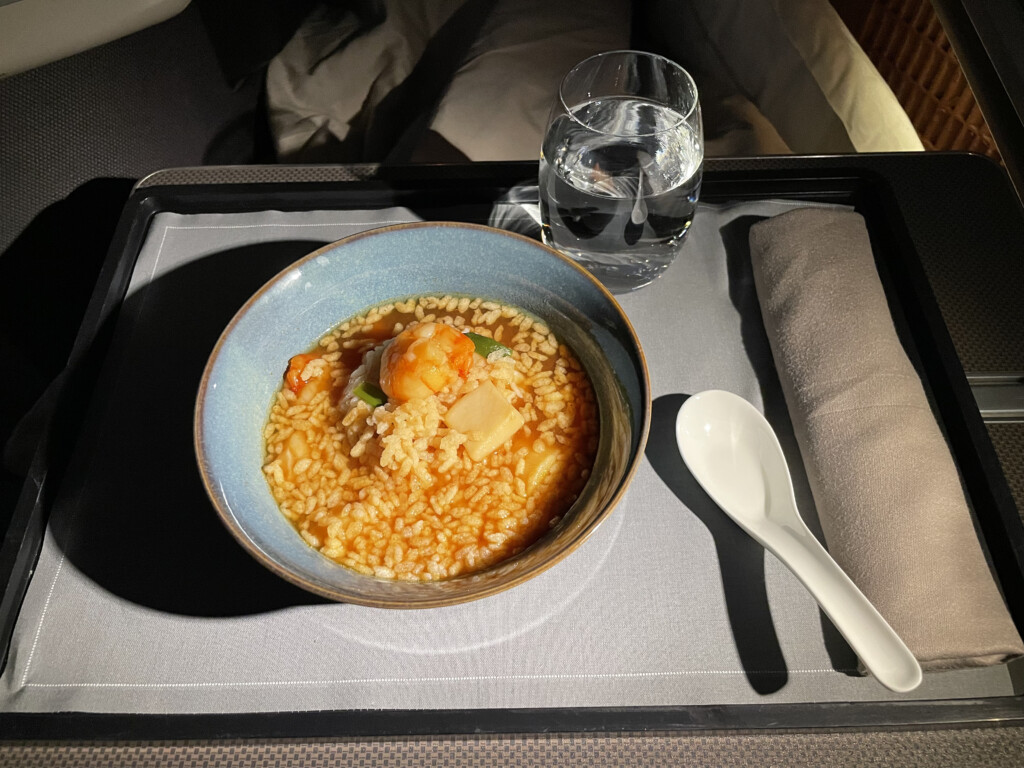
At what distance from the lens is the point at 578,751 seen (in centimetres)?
97

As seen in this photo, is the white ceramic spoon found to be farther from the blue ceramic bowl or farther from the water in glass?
the water in glass

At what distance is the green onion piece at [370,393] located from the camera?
3.86ft

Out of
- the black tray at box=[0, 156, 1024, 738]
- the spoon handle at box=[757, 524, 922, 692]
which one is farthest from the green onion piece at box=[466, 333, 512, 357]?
the spoon handle at box=[757, 524, 922, 692]

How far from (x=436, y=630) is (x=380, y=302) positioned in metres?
0.58

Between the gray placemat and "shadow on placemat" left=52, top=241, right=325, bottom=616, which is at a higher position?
"shadow on placemat" left=52, top=241, right=325, bottom=616

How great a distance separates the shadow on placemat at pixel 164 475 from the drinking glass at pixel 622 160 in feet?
1.78

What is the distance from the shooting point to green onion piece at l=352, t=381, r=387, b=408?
1.18 metres

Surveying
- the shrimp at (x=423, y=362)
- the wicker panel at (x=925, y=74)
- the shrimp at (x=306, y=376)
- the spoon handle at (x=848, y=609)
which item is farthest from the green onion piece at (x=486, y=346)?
the wicker panel at (x=925, y=74)

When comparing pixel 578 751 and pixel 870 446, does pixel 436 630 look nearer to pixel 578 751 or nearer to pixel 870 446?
pixel 578 751

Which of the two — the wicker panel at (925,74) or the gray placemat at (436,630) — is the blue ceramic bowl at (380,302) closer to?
the gray placemat at (436,630)

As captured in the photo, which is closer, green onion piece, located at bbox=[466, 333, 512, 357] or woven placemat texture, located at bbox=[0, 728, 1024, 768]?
woven placemat texture, located at bbox=[0, 728, 1024, 768]

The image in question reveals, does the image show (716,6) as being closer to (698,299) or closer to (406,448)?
(698,299)

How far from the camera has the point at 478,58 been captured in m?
2.42

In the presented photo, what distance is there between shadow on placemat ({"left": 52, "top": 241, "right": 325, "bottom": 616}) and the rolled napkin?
31.0 inches
